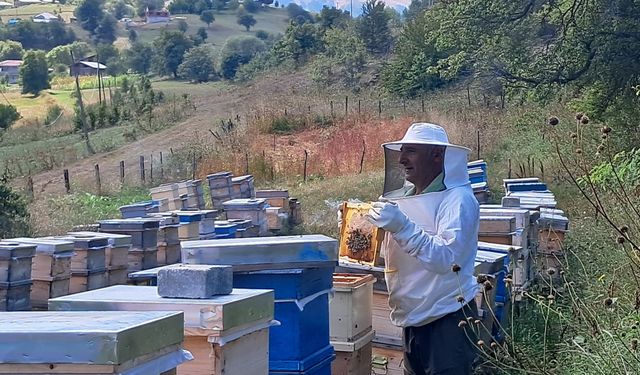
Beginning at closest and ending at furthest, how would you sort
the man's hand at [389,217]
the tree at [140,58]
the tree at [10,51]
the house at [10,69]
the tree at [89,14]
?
the man's hand at [389,217] < the tree at [140,58] < the house at [10,69] < the tree at [10,51] < the tree at [89,14]

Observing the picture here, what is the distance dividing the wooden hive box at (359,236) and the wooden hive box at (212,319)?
3.43 ft

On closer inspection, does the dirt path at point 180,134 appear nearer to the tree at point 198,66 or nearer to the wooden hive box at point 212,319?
the tree at point 198,66

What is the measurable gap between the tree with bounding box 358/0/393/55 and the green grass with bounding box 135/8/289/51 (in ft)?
151

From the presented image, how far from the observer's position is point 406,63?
30922 mm

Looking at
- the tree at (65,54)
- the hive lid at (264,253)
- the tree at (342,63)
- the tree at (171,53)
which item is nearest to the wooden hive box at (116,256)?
the hive lid at (264,253)

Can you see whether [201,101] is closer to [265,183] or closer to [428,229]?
[265,183]

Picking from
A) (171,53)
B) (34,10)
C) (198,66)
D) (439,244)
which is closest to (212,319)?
(439,244)

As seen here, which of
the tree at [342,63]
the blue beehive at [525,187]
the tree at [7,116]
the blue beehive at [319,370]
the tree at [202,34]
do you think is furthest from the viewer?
the tree at [202,34]

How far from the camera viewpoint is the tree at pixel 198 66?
56.1 meters

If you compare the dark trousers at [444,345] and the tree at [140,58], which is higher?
the tree at [140,58]

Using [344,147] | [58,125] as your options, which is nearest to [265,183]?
[344,147]

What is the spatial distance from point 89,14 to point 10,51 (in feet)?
66.1

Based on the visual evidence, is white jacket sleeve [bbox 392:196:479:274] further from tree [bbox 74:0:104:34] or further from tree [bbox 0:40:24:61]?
tree [bbox 74:0:104:34]

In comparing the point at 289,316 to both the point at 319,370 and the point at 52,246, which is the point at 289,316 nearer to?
the point at 319,370
